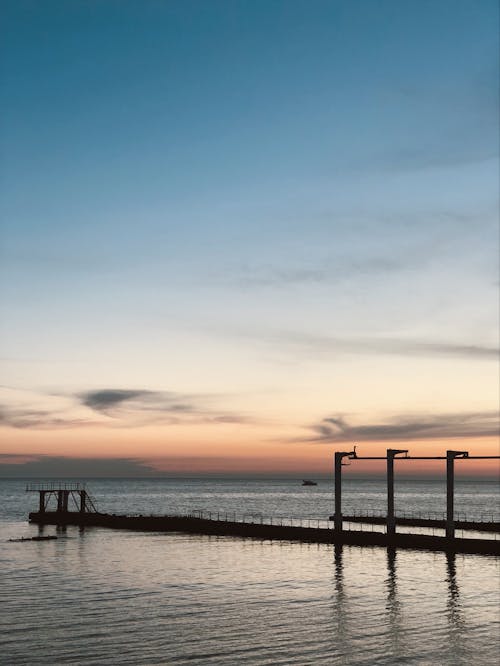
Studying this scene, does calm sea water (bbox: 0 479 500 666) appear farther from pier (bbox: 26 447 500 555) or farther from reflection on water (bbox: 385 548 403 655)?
pier (bbox: 26 447 500 555)

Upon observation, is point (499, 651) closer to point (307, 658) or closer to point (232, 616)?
point (307, 658)

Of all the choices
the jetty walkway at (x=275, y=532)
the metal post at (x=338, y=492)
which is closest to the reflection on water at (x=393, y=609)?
the jetty walkway at (x=275, y=532)

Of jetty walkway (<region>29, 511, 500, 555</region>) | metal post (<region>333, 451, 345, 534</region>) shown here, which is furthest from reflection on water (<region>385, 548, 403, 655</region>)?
metal post (<region>333, 451, 345, 534</region>)

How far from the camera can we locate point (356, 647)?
35.9 meters

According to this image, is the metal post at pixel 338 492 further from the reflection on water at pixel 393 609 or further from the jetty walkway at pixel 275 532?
the reflection on water at pixel 393 609

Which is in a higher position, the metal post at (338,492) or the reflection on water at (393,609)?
the metal post at (338,492)

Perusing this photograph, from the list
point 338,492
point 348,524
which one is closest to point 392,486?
point 338,492

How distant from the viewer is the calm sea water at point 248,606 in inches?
1375

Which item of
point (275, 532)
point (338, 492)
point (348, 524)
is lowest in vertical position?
point (348, 524)

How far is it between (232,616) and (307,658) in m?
9.66

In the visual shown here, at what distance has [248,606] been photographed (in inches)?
1816

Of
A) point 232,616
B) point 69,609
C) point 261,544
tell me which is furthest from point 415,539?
point 69,609

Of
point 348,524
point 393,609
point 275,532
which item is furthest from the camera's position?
point 348,524

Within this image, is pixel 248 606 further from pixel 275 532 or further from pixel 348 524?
pixel 348 524
